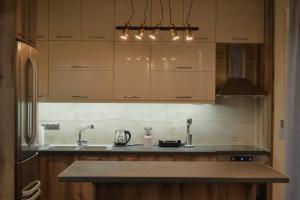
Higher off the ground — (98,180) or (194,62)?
(194,62)

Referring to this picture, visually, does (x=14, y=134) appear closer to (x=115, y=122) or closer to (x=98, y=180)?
(x=98, y=180)

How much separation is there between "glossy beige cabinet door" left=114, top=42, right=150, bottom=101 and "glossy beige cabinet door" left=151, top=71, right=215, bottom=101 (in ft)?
0.67

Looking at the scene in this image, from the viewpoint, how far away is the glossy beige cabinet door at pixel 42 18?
443 centimetres

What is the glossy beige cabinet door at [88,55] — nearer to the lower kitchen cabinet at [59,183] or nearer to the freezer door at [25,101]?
the freezer door at [25,101]

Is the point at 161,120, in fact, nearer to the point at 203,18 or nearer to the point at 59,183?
the point at 203,18

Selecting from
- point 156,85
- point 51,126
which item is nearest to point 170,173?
point 156,85

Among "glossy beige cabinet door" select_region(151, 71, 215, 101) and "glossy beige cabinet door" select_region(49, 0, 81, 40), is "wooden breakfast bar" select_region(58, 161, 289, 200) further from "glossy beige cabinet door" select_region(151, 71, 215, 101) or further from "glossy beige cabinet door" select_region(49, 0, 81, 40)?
"glossy beige cabinet door" select_region(49, 0, 81, 40)

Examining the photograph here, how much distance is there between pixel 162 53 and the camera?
4.48 meters

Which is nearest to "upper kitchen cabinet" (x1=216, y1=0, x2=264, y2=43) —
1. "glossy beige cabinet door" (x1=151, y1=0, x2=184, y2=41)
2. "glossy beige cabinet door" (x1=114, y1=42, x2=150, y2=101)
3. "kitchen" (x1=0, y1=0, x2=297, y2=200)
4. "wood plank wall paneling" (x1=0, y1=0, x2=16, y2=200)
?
"kitchen" (x1=0, y1=0, x2=297, y2=200)

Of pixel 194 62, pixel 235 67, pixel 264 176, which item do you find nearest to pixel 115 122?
pixel 194 62

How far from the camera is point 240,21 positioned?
4531 millimetres

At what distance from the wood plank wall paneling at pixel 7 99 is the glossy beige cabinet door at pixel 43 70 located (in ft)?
4.23

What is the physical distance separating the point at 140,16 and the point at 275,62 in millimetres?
1791

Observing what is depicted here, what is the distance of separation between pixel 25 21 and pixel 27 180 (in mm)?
1550
